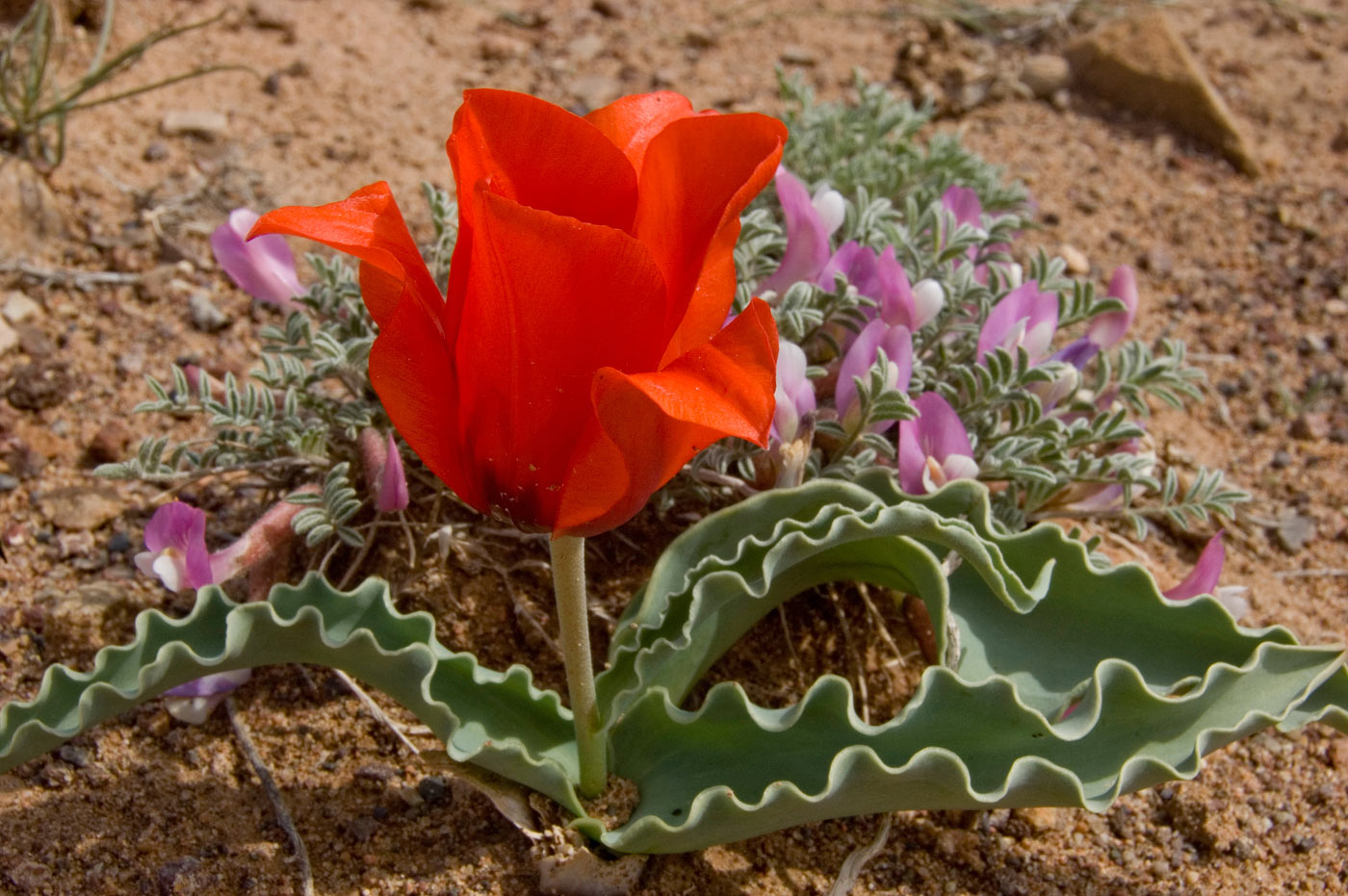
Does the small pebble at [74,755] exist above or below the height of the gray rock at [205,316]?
below

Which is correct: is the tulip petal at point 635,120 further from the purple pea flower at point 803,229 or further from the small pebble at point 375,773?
the small pebble at point 375,773

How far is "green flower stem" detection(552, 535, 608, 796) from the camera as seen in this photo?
5.02 ft

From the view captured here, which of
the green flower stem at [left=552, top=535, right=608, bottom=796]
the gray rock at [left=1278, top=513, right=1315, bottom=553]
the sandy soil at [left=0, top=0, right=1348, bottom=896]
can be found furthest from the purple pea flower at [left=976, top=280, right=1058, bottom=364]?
the green flower stem at [left=552, top=535, right=608, bottom=796]

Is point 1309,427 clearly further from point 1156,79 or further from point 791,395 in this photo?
point 791,395

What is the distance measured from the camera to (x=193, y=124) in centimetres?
362

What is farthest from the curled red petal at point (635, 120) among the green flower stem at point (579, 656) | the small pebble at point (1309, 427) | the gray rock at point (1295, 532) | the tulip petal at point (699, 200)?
the small pebble at point (1309, 427)

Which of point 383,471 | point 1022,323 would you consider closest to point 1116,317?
point 1022,323

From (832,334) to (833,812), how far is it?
1090 millimetres

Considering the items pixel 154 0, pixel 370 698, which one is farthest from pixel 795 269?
pixel 154 0

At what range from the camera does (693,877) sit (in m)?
1.99

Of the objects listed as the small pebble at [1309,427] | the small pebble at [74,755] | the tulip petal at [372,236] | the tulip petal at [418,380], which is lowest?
the small pebble at [1309,427]

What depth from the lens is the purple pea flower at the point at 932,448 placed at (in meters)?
2.18

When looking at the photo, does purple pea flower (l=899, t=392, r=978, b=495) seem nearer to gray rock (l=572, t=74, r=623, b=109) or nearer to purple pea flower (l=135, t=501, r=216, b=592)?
purple pea flower (l=135, t=501, r=216, b=592)

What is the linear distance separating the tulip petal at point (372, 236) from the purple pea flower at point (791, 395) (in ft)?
3.06
